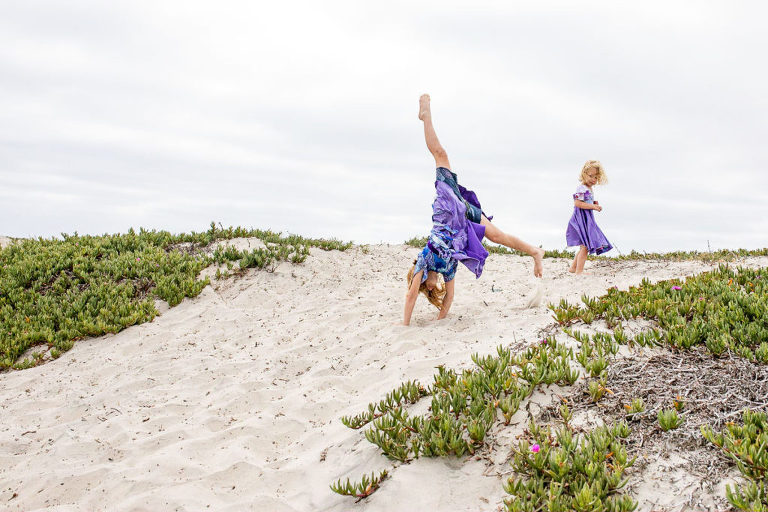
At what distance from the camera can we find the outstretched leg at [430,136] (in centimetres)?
740

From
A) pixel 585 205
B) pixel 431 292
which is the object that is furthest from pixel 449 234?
pixel 585 205

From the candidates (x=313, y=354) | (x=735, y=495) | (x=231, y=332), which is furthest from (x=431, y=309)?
(x=735, y=495)

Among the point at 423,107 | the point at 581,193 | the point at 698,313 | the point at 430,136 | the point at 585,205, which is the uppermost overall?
the point at 423,107

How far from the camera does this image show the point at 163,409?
632 cm

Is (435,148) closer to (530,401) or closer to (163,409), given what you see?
(530,401)

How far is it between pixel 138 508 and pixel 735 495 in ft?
14.1

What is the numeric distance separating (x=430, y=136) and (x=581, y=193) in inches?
203

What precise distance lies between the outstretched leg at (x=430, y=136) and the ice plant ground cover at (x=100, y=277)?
17.1ft

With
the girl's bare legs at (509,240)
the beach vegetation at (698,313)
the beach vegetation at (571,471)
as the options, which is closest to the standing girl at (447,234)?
the girl's bare legs at (509,240)

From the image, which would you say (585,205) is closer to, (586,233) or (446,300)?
(586,233)

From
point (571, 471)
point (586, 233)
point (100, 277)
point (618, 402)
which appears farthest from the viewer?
point (586, 233)

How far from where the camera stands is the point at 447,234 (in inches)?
295

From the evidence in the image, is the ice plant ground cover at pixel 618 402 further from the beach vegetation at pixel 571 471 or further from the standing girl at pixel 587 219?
the standing girl at pixel 587 219

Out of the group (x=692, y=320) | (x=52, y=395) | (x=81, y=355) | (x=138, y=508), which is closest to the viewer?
(x=138, y=508)
